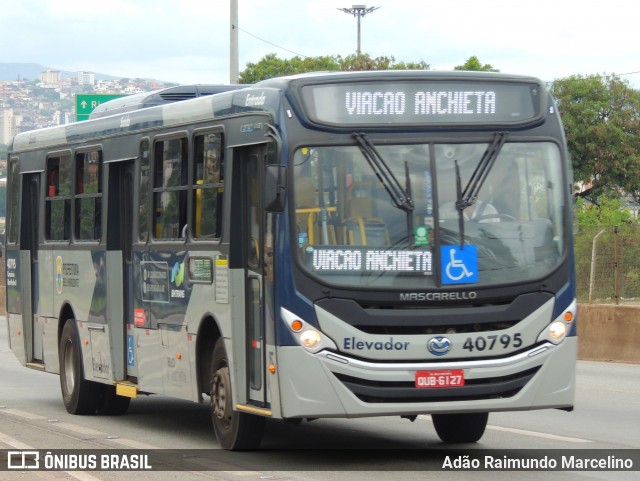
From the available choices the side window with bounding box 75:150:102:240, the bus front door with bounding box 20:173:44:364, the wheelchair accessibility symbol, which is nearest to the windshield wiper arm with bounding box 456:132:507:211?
the wheelchair accessibility symbol

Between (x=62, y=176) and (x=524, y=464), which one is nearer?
(x=524, y=464)

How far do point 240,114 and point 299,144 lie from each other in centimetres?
106

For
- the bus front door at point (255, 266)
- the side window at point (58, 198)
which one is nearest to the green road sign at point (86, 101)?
the side window at point (58, 198)

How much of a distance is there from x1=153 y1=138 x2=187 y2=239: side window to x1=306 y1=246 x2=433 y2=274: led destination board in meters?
2.49

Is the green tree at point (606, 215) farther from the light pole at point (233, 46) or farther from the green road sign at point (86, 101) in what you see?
the green road sign at point (86, 101)

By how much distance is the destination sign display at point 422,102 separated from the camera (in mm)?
11062

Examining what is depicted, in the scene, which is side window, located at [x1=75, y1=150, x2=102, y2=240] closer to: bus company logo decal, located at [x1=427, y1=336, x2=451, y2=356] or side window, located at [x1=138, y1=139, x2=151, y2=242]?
side window, located at [x1=138, y1=139, x2=151, y2=242]

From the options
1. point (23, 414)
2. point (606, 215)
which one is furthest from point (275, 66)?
point (23, 414)

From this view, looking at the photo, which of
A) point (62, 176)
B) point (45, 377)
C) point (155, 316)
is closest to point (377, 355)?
point (155, 316)

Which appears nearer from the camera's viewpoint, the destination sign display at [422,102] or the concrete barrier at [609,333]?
the destination sign display at [422,102]

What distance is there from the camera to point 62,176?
1658 cm

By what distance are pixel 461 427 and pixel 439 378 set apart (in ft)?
6.29

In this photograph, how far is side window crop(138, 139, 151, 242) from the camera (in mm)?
13938

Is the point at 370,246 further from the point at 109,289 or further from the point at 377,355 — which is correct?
the point at 109,289
